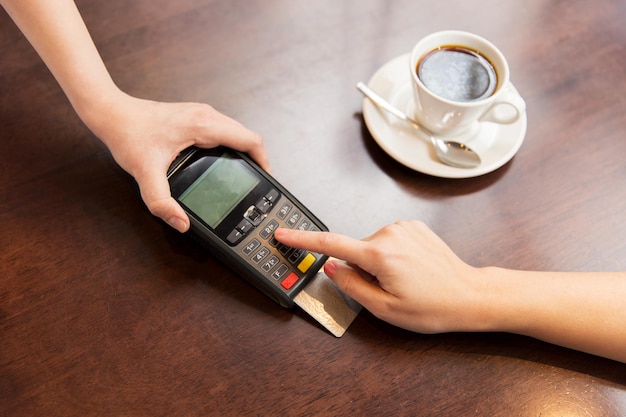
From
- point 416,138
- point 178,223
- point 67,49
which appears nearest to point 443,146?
point 416,138

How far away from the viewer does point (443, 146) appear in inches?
29.1

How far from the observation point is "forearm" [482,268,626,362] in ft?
1.90

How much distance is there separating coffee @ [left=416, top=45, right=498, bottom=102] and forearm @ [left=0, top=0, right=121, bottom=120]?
0.44 m

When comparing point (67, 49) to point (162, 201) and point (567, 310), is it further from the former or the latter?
point (567, 310)

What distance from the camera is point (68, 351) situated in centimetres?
60

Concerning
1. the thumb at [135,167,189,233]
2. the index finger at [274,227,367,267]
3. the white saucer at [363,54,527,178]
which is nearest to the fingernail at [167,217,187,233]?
the thumb at [135,167,189,233]

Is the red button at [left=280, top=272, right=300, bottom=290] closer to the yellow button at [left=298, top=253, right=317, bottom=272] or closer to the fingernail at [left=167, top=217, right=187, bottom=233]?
the yellow button at [left=298, top=253, right=317, bottom=272]

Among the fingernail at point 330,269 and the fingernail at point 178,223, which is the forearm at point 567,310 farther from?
the fingernail at point 178,223

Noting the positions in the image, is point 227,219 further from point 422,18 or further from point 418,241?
point 422,18

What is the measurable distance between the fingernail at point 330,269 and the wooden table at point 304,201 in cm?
6

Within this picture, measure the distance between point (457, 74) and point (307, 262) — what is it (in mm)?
353

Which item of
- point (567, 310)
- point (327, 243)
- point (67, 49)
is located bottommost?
point (567, 310)

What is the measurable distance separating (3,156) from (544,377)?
781mm

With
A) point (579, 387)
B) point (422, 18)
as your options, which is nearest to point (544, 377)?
point (579, 387)
